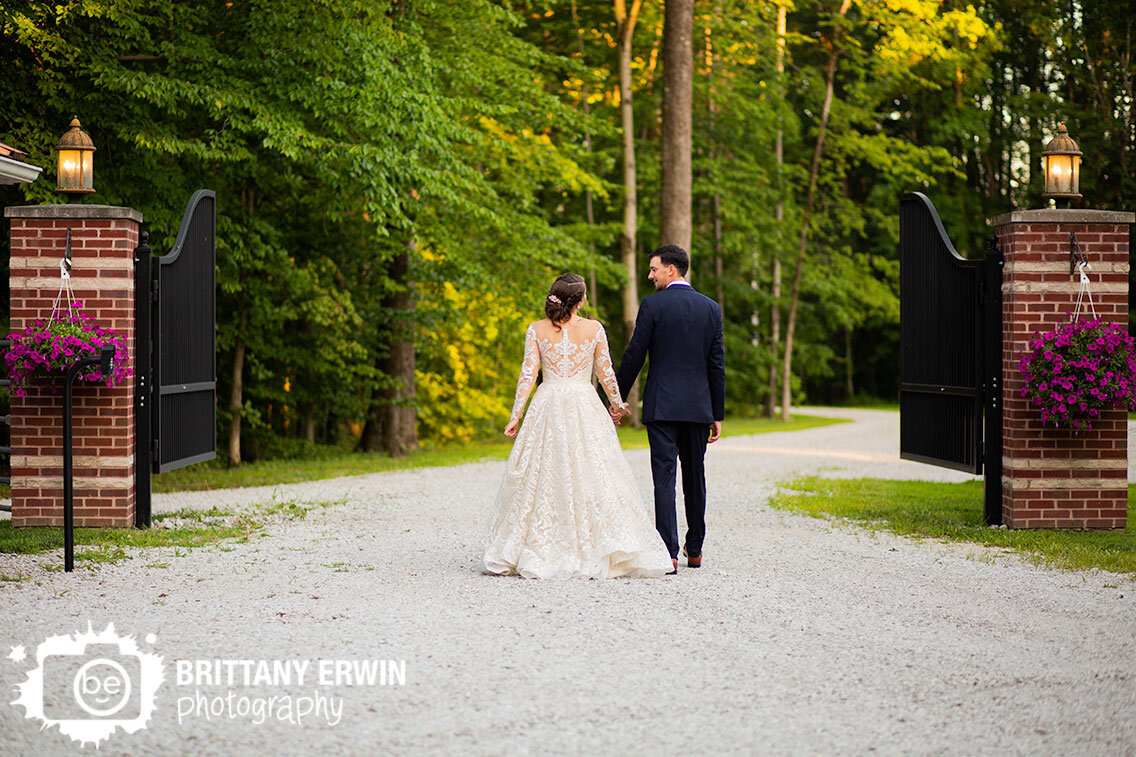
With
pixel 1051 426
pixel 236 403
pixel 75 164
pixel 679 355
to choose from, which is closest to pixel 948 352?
pixel 1051 426

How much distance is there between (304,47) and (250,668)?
29.5 feet

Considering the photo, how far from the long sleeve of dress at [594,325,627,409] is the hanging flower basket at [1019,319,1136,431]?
332cm

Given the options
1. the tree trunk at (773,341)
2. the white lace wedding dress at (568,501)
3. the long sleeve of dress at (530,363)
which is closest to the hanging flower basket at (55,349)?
the long sleeve of dress at (530,363)

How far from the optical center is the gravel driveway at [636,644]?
150 inches

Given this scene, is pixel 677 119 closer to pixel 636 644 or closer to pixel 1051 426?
pixel 1051 426

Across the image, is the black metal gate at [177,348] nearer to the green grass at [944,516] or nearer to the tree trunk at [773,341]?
the green grass at [944,516]

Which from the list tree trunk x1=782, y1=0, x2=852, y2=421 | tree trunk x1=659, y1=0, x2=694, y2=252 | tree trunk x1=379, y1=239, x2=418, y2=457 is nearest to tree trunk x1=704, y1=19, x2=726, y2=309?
tree trunk x1=782, y1=0, x2=852, y2=421

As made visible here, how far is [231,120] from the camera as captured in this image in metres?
11.6

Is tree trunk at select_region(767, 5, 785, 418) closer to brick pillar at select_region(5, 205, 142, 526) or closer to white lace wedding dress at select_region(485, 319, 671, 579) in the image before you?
brick pillar at select_region(5, 205, 142, 526)

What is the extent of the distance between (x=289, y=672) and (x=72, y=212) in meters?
5.25

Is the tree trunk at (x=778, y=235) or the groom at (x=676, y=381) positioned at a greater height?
the tree trunk at (x=778, y=235)

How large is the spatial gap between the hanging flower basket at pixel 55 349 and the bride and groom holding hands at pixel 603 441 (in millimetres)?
3174

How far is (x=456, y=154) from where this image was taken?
16688 mm

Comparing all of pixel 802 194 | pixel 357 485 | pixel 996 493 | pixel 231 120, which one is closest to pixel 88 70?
pixel 231 120
